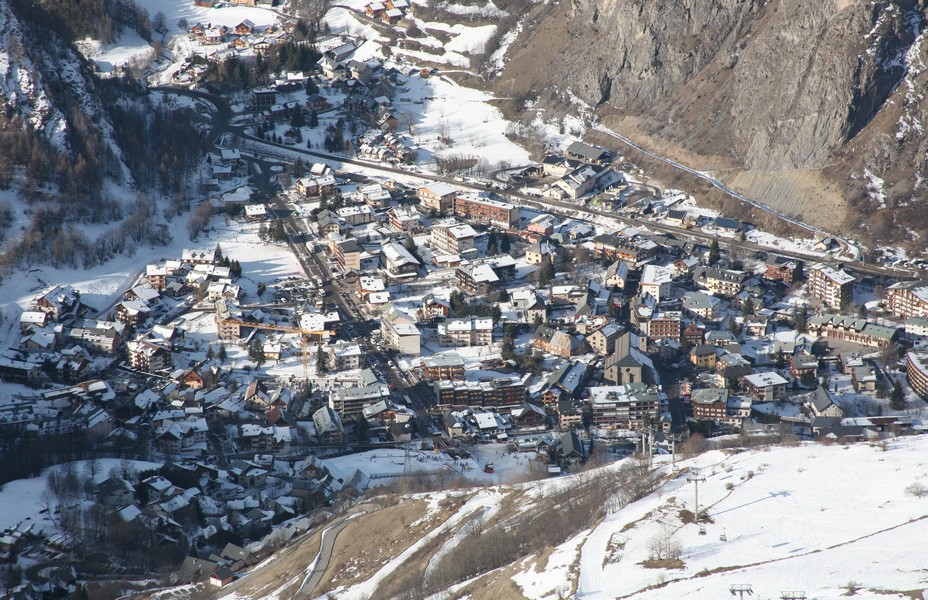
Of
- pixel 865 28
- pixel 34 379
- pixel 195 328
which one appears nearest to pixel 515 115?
pixel 865 28

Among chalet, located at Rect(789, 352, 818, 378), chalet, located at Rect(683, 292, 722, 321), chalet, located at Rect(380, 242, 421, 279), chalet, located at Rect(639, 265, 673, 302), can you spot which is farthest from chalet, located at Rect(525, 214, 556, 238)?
chalet, located at Rect(789, 352, 818, 378)

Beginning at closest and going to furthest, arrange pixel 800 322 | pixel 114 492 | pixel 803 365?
pixel 114 492, pixel 803 365, pixel 800 322

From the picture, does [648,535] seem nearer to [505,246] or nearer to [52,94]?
[505,246]

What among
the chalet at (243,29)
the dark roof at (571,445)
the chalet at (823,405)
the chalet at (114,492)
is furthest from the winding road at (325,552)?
the chalet at (243,29)

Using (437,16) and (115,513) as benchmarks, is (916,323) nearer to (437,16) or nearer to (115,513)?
(115,513)

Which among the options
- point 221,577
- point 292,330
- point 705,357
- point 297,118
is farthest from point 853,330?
point 297,118

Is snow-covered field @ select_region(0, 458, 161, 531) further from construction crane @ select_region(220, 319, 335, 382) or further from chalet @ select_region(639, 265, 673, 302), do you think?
chalet @ select_region(639, 265, 673, 302)

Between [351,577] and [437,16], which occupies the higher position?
[437,16]
